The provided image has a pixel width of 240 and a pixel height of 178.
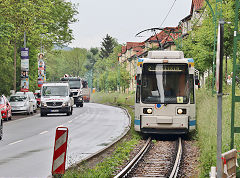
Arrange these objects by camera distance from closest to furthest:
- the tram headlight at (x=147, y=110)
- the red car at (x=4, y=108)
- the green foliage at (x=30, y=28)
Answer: the tram headlight at (x=147, y=110) → the red car at (x=4, y=108) → the green foliage at (x=30, y=28)

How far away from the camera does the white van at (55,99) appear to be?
125ft

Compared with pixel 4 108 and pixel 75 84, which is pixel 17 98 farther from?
pixel 75 84

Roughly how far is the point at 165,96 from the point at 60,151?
9.59m

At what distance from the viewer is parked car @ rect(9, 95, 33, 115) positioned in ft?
129

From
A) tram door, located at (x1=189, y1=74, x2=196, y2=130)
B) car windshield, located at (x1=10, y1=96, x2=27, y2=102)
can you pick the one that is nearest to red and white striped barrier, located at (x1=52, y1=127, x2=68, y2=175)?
tram door, located at (x1=189, y1=74, x2=196, y2=130)

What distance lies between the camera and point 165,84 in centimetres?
1919

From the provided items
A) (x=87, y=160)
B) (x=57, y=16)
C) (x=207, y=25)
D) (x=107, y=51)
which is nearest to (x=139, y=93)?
(x=87, y=160)

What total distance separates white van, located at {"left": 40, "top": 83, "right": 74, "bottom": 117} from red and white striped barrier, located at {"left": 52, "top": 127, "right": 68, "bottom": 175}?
2799cm

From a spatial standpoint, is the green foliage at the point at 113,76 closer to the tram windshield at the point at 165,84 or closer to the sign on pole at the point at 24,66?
the sign on pole at the point at 24,66

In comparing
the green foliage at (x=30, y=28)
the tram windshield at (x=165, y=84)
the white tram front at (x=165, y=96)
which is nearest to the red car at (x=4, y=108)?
the green foliage at (x=30, y=28)

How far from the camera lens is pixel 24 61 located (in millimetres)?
45562

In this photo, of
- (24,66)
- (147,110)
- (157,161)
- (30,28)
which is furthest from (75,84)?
(157,161)

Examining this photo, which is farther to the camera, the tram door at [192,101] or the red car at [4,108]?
the red car at [4,108]

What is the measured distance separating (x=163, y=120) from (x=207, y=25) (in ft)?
59.4
